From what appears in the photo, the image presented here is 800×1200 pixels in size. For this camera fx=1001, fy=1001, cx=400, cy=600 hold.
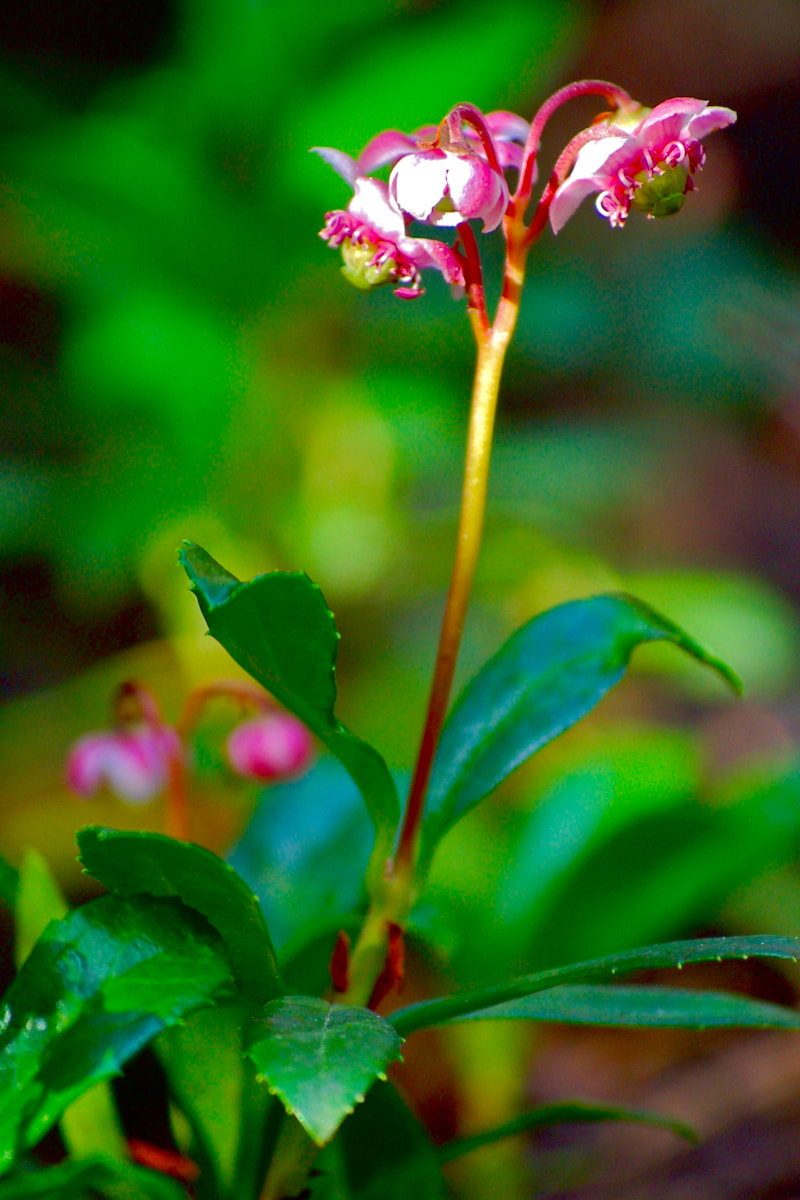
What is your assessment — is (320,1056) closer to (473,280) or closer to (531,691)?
(531,691)

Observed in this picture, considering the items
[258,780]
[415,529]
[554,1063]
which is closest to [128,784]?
[258,780]

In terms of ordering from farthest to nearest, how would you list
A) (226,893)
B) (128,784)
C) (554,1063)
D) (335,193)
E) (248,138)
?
(248,138)
(335,193)
(554,1063)
(128,784)
(226,893)

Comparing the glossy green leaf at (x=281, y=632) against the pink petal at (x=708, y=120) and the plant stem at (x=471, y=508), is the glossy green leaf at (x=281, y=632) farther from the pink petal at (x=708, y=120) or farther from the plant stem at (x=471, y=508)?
the pink petal at (x=708, y=120)

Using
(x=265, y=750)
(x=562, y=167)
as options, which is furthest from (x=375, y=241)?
(x=265, y=750)

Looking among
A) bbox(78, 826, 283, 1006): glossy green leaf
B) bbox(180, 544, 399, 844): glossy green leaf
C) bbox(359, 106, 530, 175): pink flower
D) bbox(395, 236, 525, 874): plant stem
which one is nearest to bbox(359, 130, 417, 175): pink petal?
bbox(359, 106, 530, 175): pink flower

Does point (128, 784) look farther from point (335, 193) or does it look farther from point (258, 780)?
point (335, 193)

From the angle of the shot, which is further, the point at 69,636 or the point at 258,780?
the point at 69,636

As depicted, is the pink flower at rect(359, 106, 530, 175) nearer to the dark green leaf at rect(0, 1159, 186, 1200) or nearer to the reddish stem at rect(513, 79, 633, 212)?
the reddish stem at rect(513, 79, 633, 212)

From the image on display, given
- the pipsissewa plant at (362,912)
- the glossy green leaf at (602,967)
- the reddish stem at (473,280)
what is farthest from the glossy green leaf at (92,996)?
the reddish stem at (473,280)

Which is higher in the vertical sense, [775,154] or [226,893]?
[775,154]
